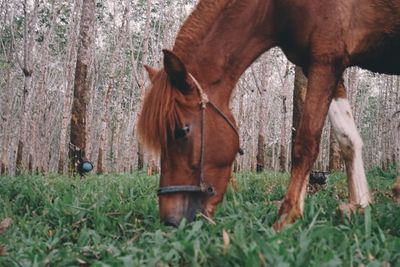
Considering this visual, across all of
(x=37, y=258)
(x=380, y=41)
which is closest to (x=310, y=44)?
(x=380, y=41)

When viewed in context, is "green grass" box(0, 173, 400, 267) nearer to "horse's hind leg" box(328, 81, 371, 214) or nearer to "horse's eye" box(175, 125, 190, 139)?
"horse's hind leg" box(328, 81, 371, 214)

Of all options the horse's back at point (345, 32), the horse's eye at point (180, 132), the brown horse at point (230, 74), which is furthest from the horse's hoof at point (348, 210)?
the horse's eye at point (180, 132)

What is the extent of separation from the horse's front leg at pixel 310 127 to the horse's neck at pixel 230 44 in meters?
0.56

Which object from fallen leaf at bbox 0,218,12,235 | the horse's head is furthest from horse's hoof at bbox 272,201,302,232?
fallen leaf at bbox 0,218,12,235

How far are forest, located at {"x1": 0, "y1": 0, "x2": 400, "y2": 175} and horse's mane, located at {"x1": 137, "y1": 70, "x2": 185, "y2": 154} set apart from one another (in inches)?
169

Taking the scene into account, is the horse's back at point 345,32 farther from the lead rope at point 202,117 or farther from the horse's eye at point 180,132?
the horse's eye at point 180,132

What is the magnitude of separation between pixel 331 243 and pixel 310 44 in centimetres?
159

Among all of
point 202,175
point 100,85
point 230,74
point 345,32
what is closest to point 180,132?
point 202,175

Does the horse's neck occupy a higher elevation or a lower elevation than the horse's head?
higher

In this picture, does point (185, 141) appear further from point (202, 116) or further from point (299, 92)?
point (299, 92)

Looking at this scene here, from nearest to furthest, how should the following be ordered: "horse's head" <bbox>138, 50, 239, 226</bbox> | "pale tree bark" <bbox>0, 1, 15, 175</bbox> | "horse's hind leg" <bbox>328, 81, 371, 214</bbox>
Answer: "horse's head" <bbox>138, 50, 239, 226</bbox> → "horse's hind leg" <bbox>328, 81, 371, 214</bbox> → "pale tree bark" <bbox>0, 1, 15, 175</bbox>

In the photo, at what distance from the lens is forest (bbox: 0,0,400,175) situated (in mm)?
15645

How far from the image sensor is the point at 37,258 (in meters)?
2.52

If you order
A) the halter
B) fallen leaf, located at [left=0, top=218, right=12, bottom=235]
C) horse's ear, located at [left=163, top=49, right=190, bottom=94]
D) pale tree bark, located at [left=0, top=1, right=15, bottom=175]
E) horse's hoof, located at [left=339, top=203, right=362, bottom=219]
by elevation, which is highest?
pale tree bark, located at [left=0, top=1, right=15, bottom=175]
